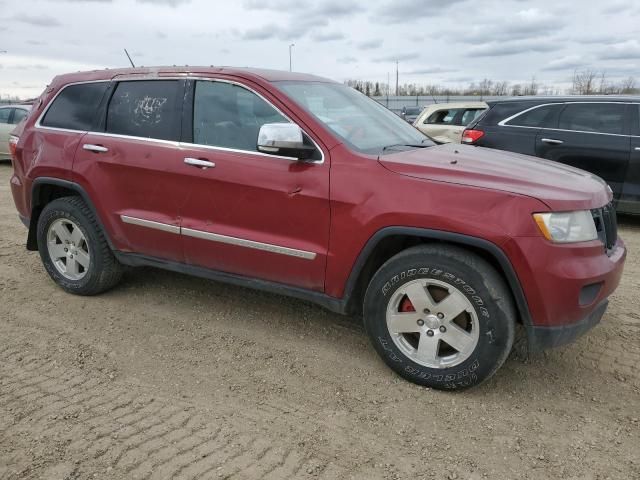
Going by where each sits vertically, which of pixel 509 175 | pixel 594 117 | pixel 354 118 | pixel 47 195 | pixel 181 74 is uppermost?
pixel 181 74

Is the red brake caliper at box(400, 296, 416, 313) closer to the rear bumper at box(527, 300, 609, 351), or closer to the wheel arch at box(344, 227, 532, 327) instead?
the wheel arch at box(344, 227, 532, 327)

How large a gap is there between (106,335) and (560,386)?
296 centimetres

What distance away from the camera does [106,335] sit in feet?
12.4

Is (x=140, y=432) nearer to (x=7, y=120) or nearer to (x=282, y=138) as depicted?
(x=282, y=138)

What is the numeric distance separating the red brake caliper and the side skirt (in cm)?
35

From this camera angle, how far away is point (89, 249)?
4.24 m

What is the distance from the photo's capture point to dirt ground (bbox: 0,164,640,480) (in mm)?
2490

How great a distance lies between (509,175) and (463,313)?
0.79 m

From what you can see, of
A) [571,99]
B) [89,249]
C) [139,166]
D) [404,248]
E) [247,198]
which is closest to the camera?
[404,248]

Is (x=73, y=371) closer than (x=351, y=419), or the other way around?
(x=351, y=419)

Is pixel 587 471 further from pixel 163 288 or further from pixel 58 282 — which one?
pixel 58 282

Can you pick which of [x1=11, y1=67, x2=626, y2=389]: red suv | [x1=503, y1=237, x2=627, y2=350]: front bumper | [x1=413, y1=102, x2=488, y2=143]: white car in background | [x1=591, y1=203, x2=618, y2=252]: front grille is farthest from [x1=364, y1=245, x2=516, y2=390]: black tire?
[x1=413, y1=102, x2=488, y2=143]: white car in background

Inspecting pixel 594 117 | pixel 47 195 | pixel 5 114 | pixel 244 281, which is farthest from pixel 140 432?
pixel 5 114

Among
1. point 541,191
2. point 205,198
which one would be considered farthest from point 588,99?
point 205,198
